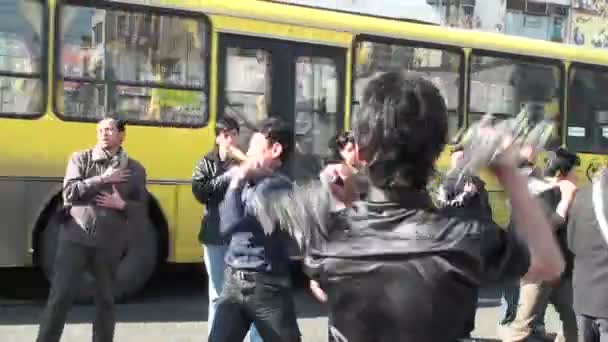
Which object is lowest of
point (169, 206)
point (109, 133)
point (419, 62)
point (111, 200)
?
point (169, 206)

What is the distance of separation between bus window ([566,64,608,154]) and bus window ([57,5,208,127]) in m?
5.26

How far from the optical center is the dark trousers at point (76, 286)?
19.1 ft

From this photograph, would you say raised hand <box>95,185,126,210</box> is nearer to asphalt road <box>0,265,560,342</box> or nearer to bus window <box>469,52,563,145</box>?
asphalt road <box>0,265,560,342</box>

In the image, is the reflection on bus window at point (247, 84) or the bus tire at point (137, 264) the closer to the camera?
the bus tire at point (137, 264)

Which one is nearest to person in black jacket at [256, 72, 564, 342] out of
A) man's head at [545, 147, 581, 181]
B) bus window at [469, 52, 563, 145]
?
man's head at [545, 147, 581, 181]

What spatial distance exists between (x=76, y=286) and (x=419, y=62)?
567cm

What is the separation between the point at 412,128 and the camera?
2.04 metres

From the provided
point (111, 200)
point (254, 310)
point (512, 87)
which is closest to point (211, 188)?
point (111, 200)

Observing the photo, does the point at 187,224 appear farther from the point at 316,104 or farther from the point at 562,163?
the point at 562,163

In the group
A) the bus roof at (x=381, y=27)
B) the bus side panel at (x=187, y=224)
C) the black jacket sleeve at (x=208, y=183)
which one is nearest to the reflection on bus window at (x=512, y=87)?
the bus roof at (x=381, y=27)

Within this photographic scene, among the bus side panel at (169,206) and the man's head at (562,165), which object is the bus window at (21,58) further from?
the man's head at (562,165)

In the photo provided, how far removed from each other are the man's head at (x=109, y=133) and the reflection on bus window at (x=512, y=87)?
5.46 metres

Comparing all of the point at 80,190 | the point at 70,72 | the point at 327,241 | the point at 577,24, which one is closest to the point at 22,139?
the point at 70,72

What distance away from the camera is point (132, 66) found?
861 cm
